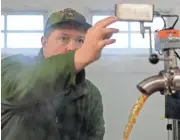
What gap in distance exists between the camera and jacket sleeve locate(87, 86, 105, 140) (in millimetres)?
534

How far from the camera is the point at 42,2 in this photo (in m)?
0.63

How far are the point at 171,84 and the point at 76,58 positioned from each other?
14cm

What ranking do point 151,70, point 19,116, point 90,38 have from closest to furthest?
point 90,38 → point 19,116 → point 151,70

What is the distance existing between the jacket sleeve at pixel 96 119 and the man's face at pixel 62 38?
0.13 meters

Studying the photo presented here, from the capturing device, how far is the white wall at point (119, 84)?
62 cm

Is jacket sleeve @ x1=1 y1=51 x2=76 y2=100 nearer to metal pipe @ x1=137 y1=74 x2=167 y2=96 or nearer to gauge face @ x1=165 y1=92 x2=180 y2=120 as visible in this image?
metal pipe @ x1=137 y1=74 x2=167 y2=96

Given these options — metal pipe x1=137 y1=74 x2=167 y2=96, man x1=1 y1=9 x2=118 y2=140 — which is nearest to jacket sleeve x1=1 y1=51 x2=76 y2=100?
man x1=1 y1=9 x2=118 y2=140

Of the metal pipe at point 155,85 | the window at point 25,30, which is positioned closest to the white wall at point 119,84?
the window at point 25,30

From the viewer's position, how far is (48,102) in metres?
0.41

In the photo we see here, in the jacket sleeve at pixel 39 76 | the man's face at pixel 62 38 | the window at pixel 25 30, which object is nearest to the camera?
the jacket sleeve at pixel 39 76

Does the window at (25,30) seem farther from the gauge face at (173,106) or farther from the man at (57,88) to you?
the gauge face at (173,106)

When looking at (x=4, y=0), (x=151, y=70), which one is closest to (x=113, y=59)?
(x=151, y=70)

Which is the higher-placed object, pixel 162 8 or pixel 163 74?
pixel 162 8

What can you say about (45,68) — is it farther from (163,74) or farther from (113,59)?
(113,59)
